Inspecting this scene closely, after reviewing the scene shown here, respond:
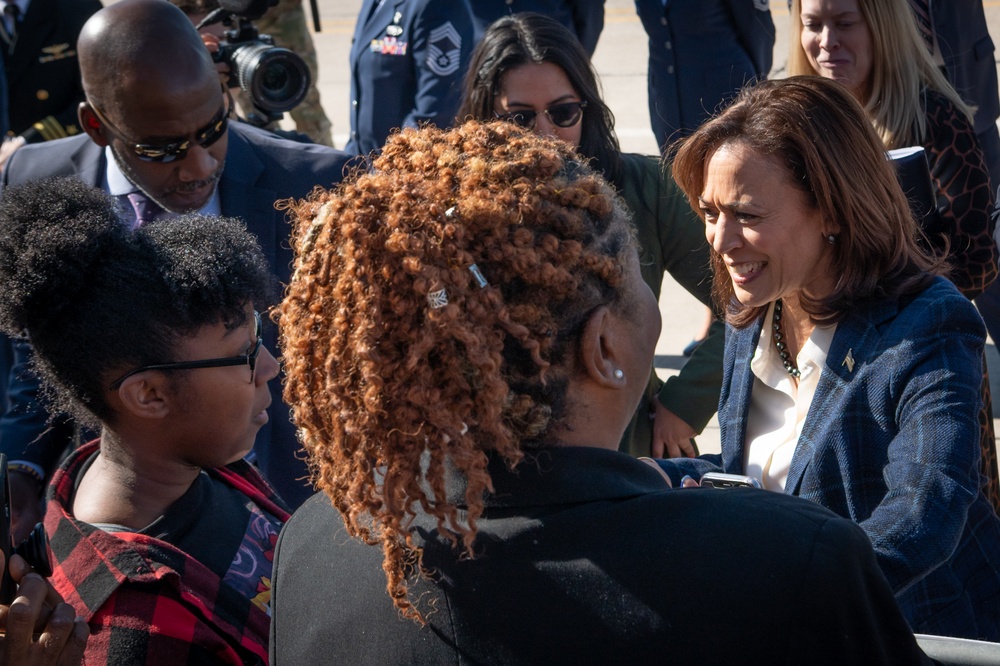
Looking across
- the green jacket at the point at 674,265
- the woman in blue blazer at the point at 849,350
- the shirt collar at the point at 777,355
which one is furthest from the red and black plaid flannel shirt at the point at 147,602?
the green jacket at the point at 674,265

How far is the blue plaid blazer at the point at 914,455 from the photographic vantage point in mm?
1827

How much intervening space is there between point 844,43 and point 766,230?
1554 mm

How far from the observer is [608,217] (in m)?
1.45

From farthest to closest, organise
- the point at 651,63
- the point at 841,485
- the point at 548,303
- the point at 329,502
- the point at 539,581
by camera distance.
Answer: the point at 651,63 < the point at 841,485 < the point at 329,502 < the point at 548,303 < the point at 539,581

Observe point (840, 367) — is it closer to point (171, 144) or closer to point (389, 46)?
point (171, 144)

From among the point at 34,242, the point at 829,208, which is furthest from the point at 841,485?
the point at 34,242

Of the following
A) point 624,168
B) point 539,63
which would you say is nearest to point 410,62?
point 539,63

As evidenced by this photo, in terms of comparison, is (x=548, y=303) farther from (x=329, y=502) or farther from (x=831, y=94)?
(x=831, y=94)

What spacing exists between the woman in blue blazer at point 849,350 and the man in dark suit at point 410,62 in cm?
226

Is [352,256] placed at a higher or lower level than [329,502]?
higher

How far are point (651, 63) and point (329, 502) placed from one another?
4.04 m

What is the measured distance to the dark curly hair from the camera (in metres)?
1.91

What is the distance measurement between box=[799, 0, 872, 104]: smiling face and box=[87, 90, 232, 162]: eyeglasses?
2032mm

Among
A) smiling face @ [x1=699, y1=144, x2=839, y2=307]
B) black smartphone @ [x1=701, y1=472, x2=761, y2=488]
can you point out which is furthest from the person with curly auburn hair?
smiling face @ [x1=699, y1=144, x2=839, y2=307]
